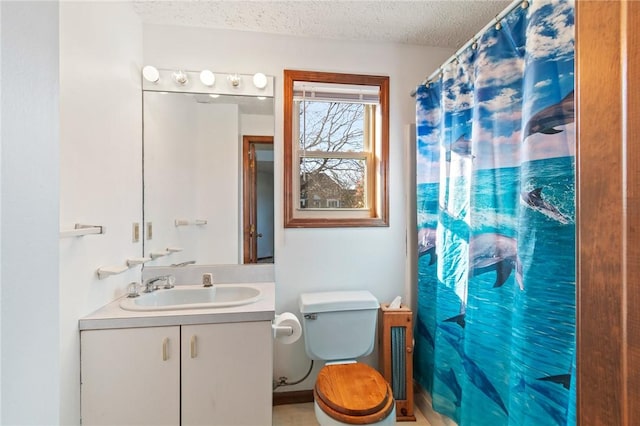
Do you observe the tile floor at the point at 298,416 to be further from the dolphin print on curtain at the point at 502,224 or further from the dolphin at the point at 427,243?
the dolphin at the point at 427,243

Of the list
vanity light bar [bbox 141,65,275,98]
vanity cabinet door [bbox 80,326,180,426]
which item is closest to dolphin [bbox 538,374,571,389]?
vanity cabinet door [bbox 80,326,180,426]

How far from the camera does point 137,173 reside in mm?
1764

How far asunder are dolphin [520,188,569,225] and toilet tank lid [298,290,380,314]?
1014 millimetres

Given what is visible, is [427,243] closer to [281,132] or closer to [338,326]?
[338,326]

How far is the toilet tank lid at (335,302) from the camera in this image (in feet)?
5.69

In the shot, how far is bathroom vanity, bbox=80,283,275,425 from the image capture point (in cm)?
128

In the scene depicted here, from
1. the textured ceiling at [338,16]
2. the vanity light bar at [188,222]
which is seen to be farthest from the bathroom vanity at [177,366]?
the textured ceiling at [338,16]

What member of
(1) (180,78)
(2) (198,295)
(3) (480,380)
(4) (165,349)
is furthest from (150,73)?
(3) (480,380)

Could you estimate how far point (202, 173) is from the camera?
74.6 inches

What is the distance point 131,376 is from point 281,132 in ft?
4.86

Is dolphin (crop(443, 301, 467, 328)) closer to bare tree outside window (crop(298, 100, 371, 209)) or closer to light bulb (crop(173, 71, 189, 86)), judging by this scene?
bare tree outside window (crop(298, 100, 371, 209))

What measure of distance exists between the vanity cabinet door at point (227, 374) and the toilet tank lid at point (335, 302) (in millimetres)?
385

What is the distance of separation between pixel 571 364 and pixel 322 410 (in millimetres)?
941

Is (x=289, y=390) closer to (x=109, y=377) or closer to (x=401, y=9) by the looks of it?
(x=109, y=377)
